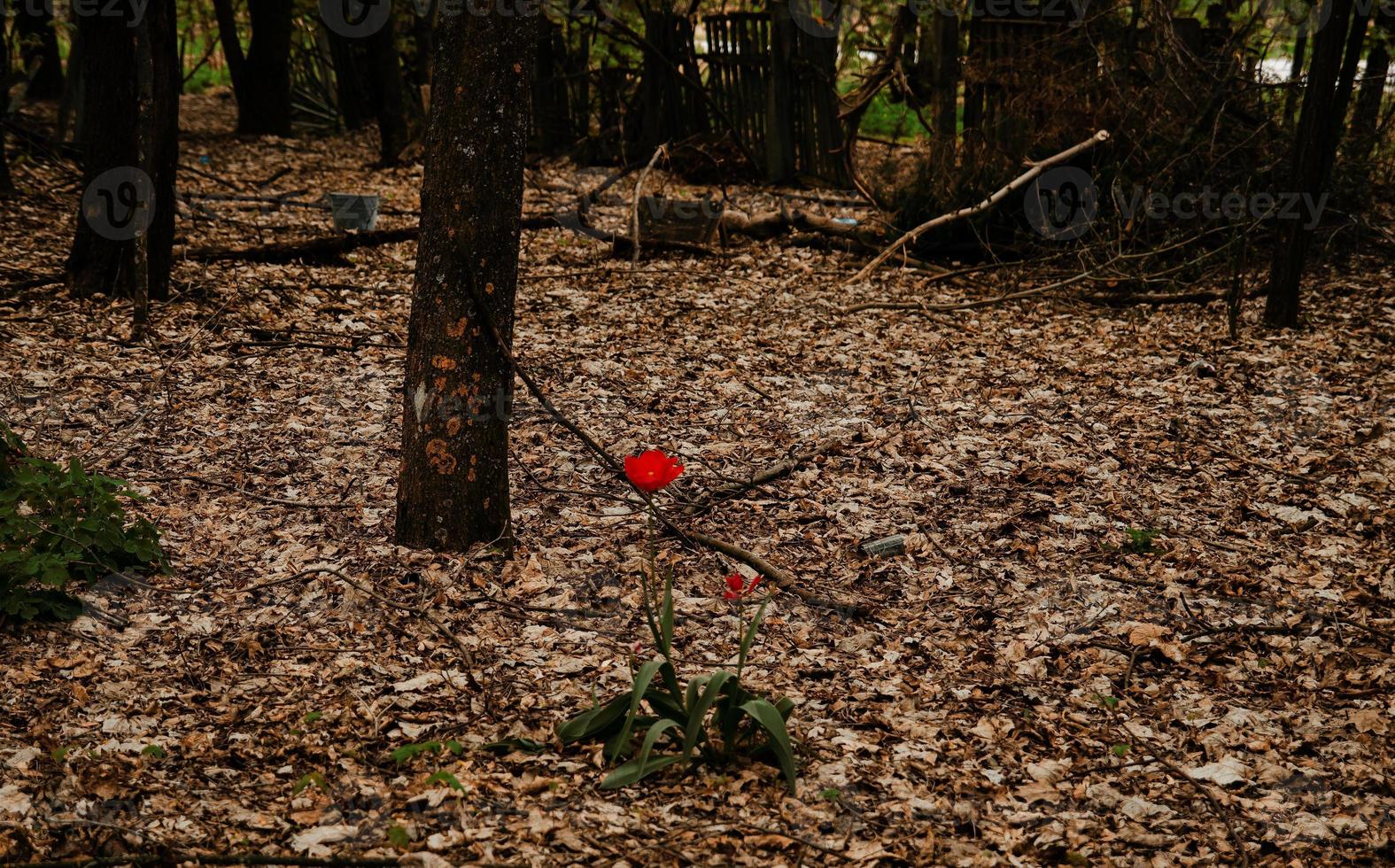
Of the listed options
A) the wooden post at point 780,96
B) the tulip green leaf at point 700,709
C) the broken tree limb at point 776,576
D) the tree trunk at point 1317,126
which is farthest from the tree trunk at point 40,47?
the tree trunk at point 1317,126

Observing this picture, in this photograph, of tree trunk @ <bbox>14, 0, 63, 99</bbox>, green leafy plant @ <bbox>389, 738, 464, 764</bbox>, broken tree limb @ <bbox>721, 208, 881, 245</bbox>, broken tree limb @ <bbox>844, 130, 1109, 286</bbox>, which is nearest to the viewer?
green leafy plant @ <bbox>389, 738, 464, 764</bbox>

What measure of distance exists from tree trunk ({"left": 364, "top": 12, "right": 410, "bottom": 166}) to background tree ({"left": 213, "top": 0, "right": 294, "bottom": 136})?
7.66 feet

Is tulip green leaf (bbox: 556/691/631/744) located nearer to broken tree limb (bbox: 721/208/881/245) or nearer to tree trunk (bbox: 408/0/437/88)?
broken tree limb (bbox: 721/208/881/245)

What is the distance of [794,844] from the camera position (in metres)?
2.83

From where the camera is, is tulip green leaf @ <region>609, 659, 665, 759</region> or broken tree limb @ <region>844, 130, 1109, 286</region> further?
broken tree limb @ <region>844, 130, 1109, 286</region>

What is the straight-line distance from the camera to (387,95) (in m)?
11.5

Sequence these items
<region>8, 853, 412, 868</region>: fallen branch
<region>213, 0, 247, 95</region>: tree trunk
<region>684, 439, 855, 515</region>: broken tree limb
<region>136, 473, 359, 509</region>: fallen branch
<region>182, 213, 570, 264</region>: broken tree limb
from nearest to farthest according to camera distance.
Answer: <region>8, 853, 412, 868</region>: fallen branch, <region>136, 473, 359, 509</region>: fallen branch, <region>684, 439, 855, 515</region>: broken tree limb, <region>182, 213, 570, 264</region>: broken tree limb, <region>213, 0, 247, 95</region>: tree trunk

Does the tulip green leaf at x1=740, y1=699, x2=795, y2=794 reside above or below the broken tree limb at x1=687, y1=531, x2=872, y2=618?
above

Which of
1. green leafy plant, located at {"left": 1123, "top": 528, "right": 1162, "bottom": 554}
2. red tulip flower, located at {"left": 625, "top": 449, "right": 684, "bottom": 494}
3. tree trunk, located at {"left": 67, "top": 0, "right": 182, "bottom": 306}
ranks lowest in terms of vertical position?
green leafy plant, located at {"left": 1123, "top": 528, "right": 1162, "bottom": 554}

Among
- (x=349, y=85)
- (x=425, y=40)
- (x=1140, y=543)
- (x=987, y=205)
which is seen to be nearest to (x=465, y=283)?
(x=1140, y=543)

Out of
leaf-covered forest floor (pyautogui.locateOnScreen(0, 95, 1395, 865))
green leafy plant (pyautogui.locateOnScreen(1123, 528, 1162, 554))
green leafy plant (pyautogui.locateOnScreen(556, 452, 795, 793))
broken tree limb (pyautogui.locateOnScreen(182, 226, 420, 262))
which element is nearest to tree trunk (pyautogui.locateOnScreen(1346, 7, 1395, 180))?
leaf-covered forest floor (pyautogui.locateOnScreen(0, 95, 1395, 865))

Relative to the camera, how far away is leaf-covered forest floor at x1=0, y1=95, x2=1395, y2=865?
2943mm

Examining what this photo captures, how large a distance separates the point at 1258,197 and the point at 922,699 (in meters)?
6.37

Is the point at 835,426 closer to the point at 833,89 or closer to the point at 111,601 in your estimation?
the point at 111,601
